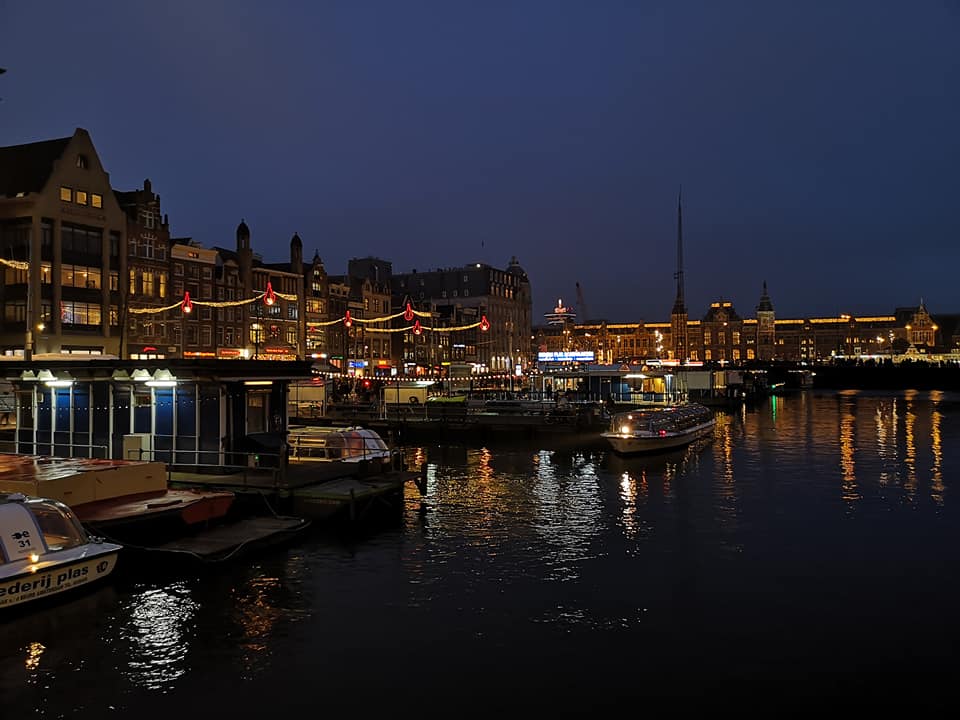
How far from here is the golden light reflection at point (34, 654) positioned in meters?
18.7

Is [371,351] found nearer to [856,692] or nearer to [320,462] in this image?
[320,462]

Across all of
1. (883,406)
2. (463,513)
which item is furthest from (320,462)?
(883,406)

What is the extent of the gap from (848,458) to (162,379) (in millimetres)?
47150

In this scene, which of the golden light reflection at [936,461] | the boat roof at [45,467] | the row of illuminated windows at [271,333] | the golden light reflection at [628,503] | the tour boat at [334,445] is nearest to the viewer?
the boat roof at [45,467]

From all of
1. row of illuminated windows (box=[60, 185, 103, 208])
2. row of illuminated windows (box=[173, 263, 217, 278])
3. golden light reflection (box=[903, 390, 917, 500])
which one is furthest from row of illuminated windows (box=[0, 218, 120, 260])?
golden light reflection (box=[903, 390, 917, 500])

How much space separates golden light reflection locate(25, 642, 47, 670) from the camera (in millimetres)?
18688

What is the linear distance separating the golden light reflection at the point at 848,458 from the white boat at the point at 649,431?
11697 mm

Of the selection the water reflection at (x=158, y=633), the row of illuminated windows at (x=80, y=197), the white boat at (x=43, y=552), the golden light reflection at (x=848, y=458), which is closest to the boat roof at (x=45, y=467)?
the white boat at (x=43, y=552)

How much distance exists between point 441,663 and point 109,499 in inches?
598

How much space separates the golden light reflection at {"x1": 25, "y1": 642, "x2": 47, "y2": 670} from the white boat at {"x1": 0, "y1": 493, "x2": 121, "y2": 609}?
1936 mm

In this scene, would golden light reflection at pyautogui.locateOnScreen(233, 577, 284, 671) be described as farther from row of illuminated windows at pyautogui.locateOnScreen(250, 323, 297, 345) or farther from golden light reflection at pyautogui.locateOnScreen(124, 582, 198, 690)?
row of illuminated windows at pyautogui.locateOnScreen(250, 323, 297, 345)

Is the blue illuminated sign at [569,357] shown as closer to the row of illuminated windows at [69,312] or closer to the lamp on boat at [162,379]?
the row of illuminated windows at [69,312]

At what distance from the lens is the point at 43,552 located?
886 inches

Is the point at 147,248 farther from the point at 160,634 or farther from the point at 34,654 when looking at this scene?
the point at 34,654
